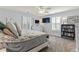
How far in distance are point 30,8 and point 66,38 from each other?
0.79 metres

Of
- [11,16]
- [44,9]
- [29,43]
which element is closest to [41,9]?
[44,9]

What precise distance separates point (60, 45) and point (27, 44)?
56 cm

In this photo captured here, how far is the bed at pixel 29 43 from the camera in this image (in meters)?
1.70

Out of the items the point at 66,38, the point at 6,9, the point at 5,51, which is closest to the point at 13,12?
the point at 6,9

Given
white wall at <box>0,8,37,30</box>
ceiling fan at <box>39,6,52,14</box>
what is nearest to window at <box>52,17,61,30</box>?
ceiling fan at <box>39,6,52,14</box>

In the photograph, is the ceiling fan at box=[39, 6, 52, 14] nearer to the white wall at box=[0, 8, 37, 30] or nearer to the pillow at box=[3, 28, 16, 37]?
the white wall at box=[0, 8, 37, 30]

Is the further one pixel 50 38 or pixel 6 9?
pixel 50 38

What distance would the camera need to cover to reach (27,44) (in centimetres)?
176

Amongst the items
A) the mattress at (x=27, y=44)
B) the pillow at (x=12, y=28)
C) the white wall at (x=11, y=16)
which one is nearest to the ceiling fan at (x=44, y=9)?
the white wall at (x=11, y=16)

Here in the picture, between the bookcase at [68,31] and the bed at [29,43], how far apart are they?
0.95ft

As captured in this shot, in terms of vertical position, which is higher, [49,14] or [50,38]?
[49,14]

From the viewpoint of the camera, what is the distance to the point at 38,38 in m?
1.83
